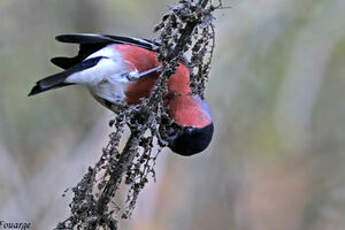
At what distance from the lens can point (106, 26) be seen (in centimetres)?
608

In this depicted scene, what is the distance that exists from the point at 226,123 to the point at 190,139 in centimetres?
193

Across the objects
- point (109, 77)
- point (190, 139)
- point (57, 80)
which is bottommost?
point (57, 80)

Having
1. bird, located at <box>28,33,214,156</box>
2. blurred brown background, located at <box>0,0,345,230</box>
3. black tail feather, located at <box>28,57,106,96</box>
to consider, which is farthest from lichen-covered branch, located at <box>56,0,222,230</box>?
blurred brown background, located at <box>0,0,345,230</box>

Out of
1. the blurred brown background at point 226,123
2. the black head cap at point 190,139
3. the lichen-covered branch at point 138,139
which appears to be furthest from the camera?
the blurred brown background at point 226,123

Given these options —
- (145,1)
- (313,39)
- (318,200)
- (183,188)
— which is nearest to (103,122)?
(183,188)

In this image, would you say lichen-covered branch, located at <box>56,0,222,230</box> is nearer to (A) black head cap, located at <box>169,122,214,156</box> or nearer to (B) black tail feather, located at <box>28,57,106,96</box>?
(B) black tail feather, located at <box>28,57,106,96</box>

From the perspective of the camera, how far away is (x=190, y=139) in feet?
12.5

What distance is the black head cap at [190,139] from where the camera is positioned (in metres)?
3.77

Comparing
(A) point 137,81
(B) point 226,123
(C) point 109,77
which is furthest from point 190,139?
(B) point 226,123

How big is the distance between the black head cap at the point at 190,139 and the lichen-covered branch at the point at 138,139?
1.00 m

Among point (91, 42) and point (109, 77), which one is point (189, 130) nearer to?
point (109, 77)

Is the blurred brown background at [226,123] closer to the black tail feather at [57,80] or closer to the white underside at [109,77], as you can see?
the white underside at [109,77]

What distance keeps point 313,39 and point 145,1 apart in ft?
5.74

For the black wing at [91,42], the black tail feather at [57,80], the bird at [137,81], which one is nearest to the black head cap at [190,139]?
the bird at [137,81]
